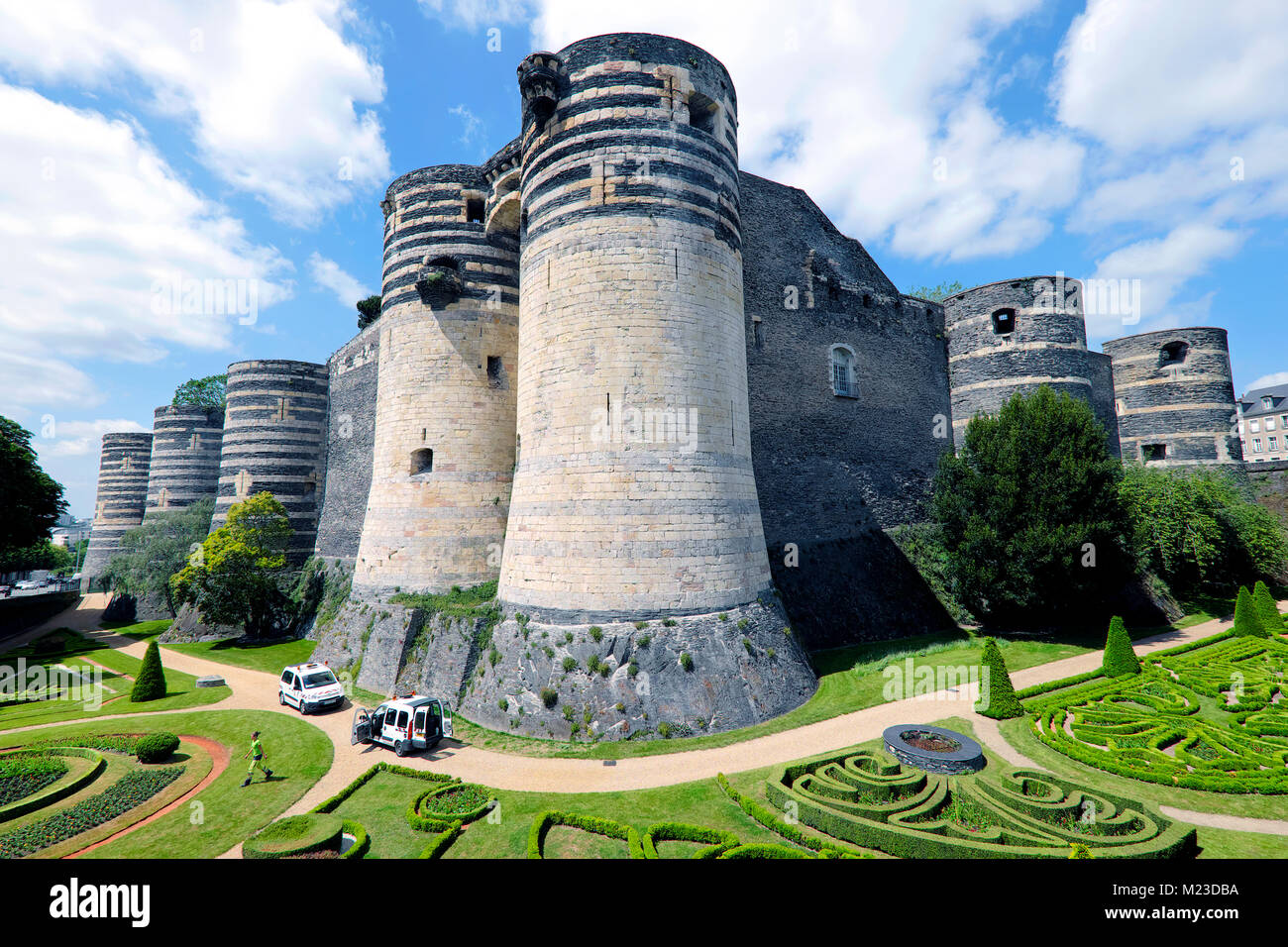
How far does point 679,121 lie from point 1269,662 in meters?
24.7

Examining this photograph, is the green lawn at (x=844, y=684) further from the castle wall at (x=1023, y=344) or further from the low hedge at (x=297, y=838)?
the castle wall at (x=1023, y=344)

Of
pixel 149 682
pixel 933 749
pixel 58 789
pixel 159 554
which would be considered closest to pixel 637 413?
pixel 933 749

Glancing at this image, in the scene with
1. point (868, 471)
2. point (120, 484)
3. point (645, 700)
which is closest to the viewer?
point (645, 700)

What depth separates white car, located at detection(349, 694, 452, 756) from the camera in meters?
14.1

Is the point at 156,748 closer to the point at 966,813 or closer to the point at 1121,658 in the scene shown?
the point at 966,813

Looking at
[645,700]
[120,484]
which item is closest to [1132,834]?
[645,700]

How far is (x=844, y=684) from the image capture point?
17062mm

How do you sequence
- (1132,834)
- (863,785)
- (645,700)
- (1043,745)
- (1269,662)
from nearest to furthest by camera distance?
1. (1132,834)
2. (863,785)
3. (1043,745)
4. (645,700)
5. (1269,662)

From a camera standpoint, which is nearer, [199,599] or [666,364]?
[666,364]

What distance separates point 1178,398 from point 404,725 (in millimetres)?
43911

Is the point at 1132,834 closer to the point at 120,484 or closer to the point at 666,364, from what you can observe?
the point at 666,364

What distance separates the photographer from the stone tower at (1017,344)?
28.8 m

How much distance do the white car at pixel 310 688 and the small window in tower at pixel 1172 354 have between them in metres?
46.5
